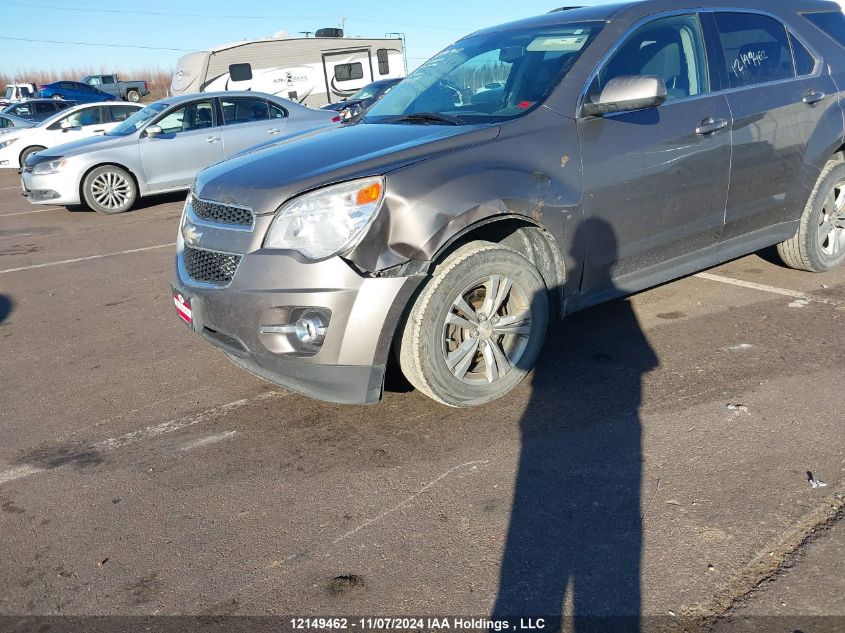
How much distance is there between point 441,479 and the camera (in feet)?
10.1

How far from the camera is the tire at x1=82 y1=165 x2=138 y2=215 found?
34.7 feet

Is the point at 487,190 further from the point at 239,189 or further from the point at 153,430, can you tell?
the point at 153,430

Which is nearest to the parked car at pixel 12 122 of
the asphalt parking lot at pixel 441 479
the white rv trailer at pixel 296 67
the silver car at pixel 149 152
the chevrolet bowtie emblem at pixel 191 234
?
the white rv trailer at pixel 296 67

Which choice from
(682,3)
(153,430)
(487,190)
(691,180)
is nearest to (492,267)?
(487,190)

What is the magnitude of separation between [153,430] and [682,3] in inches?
148

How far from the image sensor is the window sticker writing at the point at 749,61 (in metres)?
4.50

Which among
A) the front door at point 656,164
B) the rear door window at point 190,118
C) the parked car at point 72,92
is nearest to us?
the front door at point 656,164

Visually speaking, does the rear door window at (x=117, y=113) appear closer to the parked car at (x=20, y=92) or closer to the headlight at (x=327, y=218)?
the headlight at (x=327, y=218)

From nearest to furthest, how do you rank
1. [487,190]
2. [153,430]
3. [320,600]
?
[320,600], [487,190], [153,430]

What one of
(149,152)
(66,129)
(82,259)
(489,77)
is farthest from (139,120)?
(489,77)

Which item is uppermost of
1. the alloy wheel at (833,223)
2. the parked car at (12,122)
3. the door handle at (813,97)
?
the parked car at (12,122)

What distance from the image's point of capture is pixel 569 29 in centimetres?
419

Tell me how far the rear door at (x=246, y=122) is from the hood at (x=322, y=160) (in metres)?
7.46

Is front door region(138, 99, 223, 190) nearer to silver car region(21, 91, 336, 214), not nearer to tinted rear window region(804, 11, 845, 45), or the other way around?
silver car region(21, 91, 336, 214)
